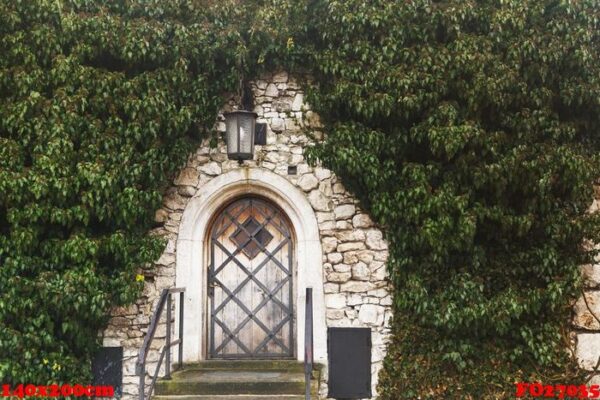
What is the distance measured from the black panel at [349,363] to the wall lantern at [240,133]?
7.05 ft

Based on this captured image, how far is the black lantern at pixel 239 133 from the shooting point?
20.1 ft

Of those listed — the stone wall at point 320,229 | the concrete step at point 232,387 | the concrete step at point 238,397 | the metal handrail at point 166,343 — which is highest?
the stone wall at point 320,229

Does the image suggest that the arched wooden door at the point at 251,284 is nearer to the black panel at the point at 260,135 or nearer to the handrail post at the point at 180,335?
the handrail post at the point at 180,335

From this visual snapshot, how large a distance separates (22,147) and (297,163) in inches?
113

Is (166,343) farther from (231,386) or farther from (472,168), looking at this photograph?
(472,168)

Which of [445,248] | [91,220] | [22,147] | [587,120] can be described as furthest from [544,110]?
[22,147]

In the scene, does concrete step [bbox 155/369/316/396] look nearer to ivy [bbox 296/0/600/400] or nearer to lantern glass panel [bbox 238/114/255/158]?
ivy [bbox 296/0/600/400]

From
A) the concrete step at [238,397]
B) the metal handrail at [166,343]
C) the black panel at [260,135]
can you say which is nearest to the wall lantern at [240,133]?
the black panel at [260,135]

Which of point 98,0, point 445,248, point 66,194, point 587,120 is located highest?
point 98,0

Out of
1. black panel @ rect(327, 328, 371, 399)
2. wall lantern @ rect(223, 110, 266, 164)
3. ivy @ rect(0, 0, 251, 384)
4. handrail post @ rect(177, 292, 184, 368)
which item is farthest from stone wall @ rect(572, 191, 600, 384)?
ivy @ rect(0, 0, 251, 384)

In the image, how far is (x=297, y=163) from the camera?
657cm

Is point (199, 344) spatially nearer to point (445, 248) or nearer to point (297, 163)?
point (297, 163)

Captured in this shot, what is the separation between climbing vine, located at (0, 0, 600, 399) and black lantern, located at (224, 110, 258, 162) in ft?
1.56

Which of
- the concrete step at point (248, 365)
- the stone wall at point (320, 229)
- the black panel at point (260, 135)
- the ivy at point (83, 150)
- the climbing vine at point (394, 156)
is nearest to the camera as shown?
the ivy at point (83, 150)
